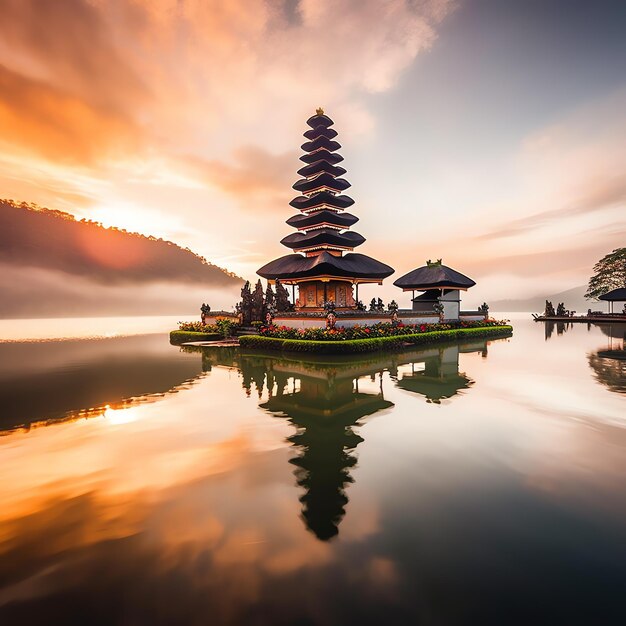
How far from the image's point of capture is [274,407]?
31.8 ft

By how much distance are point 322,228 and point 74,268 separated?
158861 mm

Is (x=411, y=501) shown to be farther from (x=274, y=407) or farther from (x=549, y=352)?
(x=549, y=352)

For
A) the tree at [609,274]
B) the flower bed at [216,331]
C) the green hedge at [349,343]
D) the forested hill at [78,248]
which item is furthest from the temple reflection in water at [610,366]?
the forested hill at [78,248]

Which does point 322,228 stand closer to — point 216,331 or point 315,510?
point 216,331

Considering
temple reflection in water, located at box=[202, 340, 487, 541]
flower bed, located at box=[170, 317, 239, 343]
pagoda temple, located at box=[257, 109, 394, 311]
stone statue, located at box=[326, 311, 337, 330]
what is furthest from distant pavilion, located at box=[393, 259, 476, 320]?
flower bed, located at box=[170, 317, 239, 343]

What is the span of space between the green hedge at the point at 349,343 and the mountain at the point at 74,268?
157 metres

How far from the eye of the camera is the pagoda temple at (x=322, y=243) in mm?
28344

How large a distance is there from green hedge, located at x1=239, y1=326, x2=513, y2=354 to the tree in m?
46.2

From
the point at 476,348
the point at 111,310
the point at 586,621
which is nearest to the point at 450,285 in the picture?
the point at 476,348

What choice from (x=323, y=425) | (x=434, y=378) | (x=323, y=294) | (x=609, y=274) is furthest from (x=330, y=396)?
(x=609, y=274)

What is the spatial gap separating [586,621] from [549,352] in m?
21.6

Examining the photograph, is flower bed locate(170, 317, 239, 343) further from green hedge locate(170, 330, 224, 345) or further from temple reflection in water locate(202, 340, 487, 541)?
temple reflection in water locate(202, 340, 487, 541)

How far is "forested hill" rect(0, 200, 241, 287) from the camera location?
13188 centimetres

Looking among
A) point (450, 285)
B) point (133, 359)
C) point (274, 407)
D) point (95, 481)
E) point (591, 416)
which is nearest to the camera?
point (95, 481)
